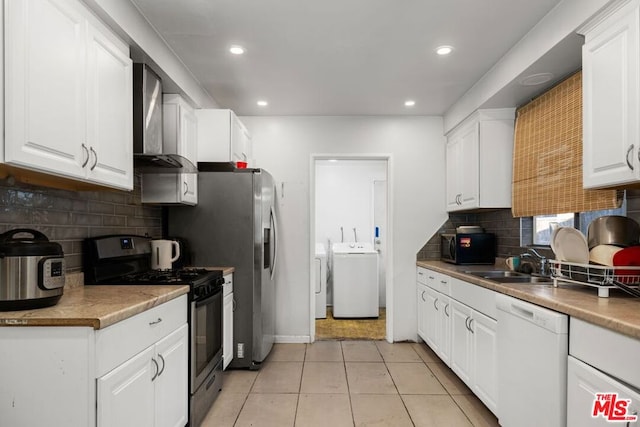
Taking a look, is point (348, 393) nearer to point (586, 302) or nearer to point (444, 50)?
point (586, 302)

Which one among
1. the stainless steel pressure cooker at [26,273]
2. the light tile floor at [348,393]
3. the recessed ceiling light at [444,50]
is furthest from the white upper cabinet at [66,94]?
the recessed ceiling light at [444,50]

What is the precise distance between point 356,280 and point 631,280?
350 cm

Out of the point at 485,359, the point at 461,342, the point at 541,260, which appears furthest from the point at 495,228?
the point at 485,359

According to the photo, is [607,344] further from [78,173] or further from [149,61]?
[149,61]

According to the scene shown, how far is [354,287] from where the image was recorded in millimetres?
5148

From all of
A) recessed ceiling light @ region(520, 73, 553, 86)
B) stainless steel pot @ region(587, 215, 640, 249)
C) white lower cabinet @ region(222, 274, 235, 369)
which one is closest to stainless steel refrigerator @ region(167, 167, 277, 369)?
white lower cabinet @ region(222, 274, 235, 369)

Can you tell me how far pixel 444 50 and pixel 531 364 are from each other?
6.73 ft

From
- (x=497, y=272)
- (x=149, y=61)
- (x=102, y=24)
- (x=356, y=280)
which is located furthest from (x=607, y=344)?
(x=356, y=280)

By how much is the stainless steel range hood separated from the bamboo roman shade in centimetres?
252

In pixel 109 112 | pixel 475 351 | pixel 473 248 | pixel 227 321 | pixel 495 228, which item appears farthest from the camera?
pixel 495 228

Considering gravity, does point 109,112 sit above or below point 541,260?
above

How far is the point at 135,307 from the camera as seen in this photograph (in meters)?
1.62

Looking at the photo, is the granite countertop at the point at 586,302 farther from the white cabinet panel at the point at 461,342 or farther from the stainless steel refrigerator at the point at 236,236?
the stainless steel refrigerator at the point at 236,236

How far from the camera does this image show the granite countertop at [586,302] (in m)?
1.37
